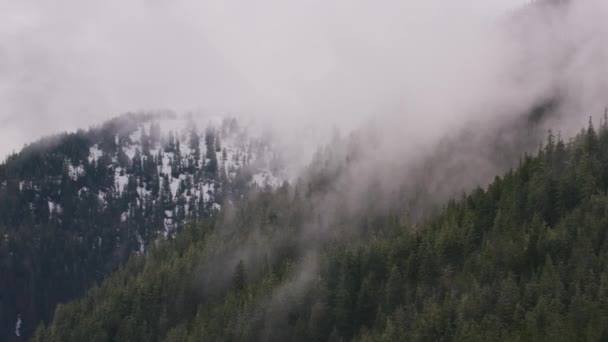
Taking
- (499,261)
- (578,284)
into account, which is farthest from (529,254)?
(578,284)

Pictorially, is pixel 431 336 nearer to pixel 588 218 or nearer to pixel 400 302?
pixel 400 302

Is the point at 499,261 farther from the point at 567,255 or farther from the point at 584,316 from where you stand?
the point at 584,316

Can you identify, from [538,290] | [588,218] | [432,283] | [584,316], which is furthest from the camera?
[432,283]

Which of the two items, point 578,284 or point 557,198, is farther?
point 557,198

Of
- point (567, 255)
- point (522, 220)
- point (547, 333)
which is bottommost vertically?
point (547, 333)

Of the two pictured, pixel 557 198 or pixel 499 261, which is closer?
pixel 499 261

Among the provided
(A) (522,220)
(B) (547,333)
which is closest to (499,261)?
(A) (522,220)

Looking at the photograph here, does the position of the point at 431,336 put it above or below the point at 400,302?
below

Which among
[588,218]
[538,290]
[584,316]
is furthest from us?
[588,218]

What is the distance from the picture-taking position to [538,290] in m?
166

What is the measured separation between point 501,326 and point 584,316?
1507 centimetres

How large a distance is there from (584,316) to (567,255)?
2374 cm

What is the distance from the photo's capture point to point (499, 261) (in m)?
184

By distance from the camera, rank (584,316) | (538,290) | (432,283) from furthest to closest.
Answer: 1. (432,283)
2. (538,290)
3. (584,316)
